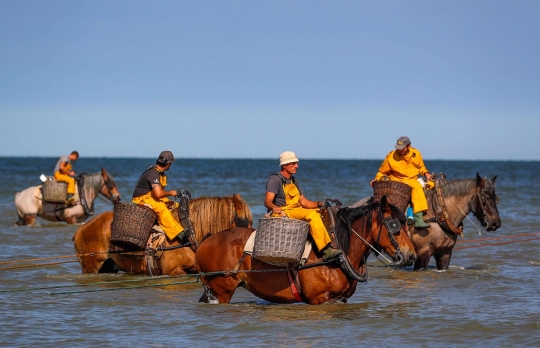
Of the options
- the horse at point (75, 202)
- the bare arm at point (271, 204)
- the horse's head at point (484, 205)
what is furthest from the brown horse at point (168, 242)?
the horse at point (75, 202)

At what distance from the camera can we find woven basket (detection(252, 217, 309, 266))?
25.3 ft

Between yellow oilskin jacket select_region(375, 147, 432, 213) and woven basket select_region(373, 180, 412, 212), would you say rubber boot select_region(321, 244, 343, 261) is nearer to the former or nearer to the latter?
woven basket select_region(373, 180, 412, 212)

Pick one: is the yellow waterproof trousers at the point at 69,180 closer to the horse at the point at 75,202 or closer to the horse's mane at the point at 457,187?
the horse at the point at 75,202

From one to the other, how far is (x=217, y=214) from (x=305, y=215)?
7.73 feet

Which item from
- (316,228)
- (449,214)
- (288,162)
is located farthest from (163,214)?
(449,214)

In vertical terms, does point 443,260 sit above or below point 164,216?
below

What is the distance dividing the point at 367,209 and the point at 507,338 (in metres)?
1.84

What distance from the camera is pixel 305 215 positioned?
26.2ft

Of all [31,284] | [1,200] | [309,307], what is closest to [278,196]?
[309,307]

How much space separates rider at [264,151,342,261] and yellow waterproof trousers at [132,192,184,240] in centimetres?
229

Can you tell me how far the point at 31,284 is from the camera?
10.9 m

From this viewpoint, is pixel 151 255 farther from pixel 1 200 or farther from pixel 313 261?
pixel 1 200

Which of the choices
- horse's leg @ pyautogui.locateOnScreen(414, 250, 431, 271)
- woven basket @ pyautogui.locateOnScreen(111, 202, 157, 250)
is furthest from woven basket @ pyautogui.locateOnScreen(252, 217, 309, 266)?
horse's leg @ pyautogui.locateOnScreen(414, 250, 431, 271)

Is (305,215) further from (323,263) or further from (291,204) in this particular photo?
(323,263)
